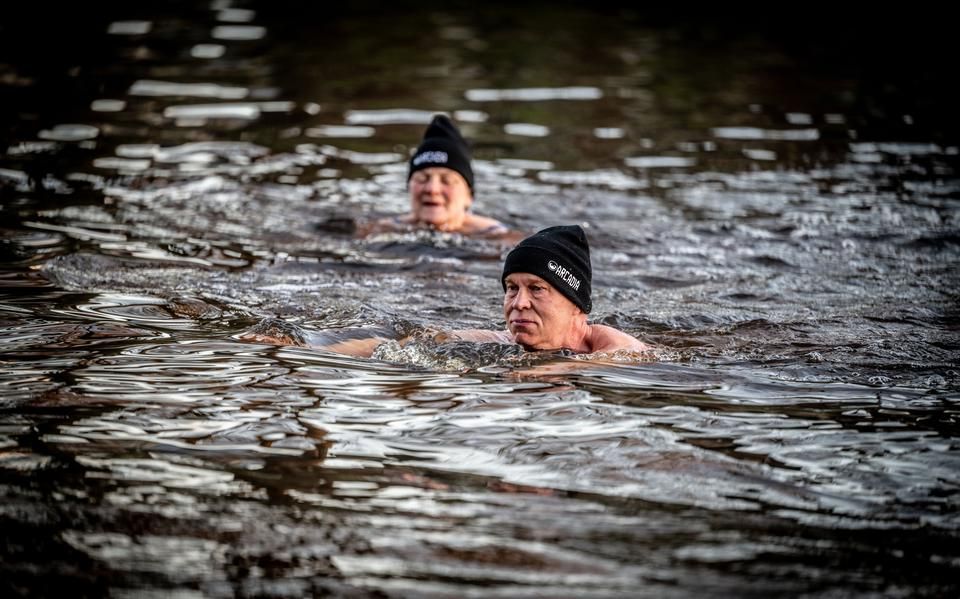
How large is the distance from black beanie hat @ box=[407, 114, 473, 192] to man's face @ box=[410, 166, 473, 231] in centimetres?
7

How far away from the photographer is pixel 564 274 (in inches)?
325

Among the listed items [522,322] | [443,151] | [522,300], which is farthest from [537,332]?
[443,151]

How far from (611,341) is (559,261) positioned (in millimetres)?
669

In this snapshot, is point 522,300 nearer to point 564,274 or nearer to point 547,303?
point 547,303

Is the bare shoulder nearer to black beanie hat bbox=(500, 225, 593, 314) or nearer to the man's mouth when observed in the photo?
black beanie hat bbox=(500, 225, 593, 314)

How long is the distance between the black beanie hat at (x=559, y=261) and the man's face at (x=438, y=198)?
14.3ft

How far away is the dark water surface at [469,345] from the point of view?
5.27 meters

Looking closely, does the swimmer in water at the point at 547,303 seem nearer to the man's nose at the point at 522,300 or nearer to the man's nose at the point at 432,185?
the man's nose at the point at 522,300

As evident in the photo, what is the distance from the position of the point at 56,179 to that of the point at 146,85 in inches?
225

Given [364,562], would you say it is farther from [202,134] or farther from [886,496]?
[202,134]

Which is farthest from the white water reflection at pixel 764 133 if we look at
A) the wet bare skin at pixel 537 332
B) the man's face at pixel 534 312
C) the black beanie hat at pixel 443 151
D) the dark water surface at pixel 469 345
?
the man's face at pixel 534 312

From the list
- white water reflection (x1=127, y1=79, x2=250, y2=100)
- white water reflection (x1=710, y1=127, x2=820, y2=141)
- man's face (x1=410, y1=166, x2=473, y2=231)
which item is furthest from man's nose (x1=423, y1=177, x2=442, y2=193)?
white water reflection (x1=127, y1=79, x2=250, y2=100)

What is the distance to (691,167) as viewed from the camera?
15.5 m

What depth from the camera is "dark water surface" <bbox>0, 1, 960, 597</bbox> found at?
527cm
